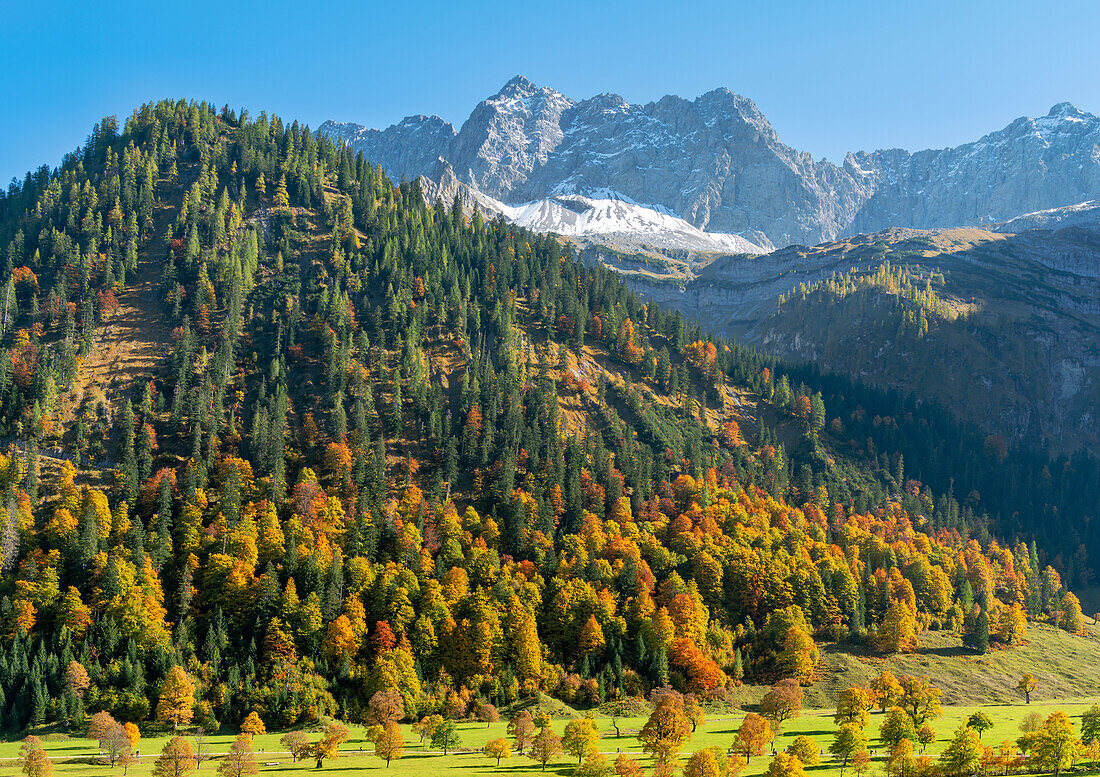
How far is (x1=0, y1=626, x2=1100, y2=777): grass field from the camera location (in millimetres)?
113000

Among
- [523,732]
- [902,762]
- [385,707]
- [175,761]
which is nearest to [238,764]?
[175,761]

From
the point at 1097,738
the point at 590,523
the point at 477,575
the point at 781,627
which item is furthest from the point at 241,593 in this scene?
the point at 1097,738

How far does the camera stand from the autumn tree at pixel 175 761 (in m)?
104

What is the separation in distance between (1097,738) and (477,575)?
105m

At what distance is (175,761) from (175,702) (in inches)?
1218

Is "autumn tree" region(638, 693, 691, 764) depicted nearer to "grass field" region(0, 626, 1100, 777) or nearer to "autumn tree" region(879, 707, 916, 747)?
"grass field" region(0, 626, 1100, 777)

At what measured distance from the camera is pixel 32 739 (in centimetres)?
11050

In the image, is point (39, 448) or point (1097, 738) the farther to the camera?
point (39, 448)

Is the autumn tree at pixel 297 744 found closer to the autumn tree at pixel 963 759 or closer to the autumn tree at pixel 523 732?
the autumn tree at pixel 523 732

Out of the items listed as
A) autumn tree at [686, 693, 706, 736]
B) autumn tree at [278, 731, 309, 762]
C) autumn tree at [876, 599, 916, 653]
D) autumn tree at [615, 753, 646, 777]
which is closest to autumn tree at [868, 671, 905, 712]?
autumn tree at [686, 693, 706, 736]

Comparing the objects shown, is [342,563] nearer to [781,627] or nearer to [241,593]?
[241,593]

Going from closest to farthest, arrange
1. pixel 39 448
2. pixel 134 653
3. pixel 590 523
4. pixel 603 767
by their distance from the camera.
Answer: pixel 603 767, pixel 134 653, pixel 39 448, pixel 590 523

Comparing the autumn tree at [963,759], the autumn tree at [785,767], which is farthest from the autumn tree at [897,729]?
the autumn tree at [785,767]

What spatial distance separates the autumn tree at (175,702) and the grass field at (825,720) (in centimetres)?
448
